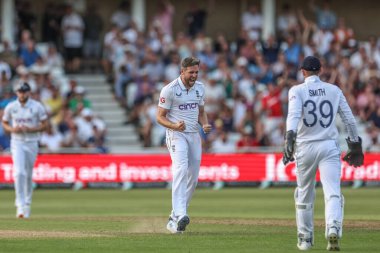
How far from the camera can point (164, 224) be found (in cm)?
1512

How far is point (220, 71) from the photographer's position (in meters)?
29.8

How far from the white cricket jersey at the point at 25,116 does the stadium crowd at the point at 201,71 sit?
26.0ft

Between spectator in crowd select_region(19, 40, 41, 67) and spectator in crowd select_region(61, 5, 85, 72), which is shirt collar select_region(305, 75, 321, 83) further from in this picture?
spectator in crowd select_region(61, 5, 85, 72)

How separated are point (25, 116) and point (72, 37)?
42.1 ft

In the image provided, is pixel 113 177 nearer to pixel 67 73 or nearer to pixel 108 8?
pixel 67 73

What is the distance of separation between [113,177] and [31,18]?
768 centimetres

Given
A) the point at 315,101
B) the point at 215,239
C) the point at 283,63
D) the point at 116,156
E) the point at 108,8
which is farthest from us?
the point at 108,8

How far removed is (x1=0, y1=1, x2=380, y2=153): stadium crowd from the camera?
27.6 meters

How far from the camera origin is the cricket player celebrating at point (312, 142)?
1166cm

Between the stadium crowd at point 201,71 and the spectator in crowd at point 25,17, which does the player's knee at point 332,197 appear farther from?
the spectator in crowd at point 25,17


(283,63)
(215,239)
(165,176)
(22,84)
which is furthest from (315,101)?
(283,63)

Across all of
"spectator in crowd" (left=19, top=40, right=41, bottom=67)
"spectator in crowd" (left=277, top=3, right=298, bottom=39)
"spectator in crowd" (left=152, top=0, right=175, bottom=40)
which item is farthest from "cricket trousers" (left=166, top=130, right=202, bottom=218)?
"spectator in crowd" (left=277, top=3, right=298, bottom=39)

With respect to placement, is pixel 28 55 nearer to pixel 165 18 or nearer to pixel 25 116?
pixel 165 18

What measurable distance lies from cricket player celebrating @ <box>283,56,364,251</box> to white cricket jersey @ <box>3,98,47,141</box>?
6999 millimetres
